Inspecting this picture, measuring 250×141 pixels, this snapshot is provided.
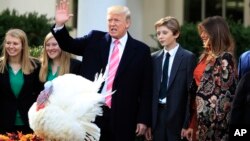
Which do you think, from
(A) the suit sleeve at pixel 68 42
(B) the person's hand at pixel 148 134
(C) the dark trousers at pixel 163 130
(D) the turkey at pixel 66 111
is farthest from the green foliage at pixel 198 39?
(D) the turkey at pixel 66 111

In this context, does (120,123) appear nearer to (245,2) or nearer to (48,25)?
(48,25)

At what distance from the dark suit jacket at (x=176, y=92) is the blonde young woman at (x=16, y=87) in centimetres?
129

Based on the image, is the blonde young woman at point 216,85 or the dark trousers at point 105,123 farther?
the dark trousers at point 105,123

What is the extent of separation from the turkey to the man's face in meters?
1.75

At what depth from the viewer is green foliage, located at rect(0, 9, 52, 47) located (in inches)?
436

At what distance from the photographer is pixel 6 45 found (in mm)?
7438

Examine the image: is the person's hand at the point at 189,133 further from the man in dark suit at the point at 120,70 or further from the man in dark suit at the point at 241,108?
the man in dark suit at the point at 241,108

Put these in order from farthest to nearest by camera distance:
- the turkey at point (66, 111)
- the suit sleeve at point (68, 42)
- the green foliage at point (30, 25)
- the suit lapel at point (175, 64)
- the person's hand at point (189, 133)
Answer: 1. the green foliage at point (30, 25)
2. the suit lapel at point (175, 64)
3. the person's hand at point (189, 133)
4. the suit sleeve at point (68, 42)
5. the turkey at point (66, 111)

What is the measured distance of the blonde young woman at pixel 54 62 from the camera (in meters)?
7.47

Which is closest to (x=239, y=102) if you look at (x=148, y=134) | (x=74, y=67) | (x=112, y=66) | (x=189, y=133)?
(x=189, y=133)

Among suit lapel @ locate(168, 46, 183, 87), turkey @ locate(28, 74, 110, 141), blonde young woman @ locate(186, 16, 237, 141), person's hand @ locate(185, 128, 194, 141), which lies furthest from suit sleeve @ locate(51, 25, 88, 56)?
turkey @ locate(28, 74, 110, 141)

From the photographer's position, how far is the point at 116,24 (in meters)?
6.91

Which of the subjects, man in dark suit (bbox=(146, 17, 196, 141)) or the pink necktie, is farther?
man in dark suit (bbox=(146, 17, 196, 141))

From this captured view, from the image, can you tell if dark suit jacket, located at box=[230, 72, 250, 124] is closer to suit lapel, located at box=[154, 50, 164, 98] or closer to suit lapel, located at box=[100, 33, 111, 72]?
suit lapel, located at box=[154, 50, 164, 98]
